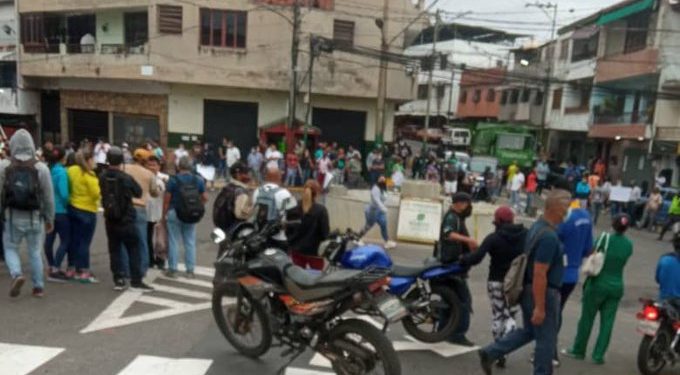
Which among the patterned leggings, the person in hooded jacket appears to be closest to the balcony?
the person in hooded jacket

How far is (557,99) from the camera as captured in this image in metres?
40.5

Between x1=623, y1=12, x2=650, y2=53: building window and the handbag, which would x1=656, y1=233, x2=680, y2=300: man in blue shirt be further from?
x1=623, y1=12, x2=650, y2=53: building window

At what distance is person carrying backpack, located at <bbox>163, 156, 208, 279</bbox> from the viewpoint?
773 centimetres

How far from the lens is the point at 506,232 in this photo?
5633 mm

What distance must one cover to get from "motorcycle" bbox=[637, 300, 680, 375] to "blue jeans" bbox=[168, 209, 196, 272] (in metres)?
5.57

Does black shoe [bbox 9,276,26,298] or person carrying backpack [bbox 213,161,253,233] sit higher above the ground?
person carrying backpack [bbox 213,161,253,233]

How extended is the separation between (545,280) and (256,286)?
7.93 ft

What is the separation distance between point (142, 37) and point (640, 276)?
2376cm

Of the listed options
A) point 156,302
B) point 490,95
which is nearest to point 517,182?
point 156,302

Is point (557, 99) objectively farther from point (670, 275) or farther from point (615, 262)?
point (615, 262)

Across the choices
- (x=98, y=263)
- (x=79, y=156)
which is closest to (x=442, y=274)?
(x=79, y=156)

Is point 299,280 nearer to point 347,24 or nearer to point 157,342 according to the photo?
point 157,342

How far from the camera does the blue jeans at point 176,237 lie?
7.98 metres

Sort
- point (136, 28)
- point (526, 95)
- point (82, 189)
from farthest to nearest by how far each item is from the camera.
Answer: point (526, 95) → point (136, 28) → point (82, 189)
